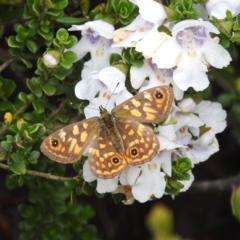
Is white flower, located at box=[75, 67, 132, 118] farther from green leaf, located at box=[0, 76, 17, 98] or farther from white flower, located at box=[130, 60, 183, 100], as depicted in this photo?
green leaf, located at box=[0, 76, 17, 98]

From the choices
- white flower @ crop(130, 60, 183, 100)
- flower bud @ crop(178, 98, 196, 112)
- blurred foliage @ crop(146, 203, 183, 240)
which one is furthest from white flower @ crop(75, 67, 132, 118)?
blurred foliage @ crop(146, 203, 183, 240)

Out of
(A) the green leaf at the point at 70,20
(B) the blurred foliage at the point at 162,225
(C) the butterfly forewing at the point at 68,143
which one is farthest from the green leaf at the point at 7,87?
(B) the blurred foliage at the point at 162,225

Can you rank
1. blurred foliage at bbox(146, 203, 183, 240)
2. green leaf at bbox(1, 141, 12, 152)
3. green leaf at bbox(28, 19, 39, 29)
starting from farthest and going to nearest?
1. green leaf at bbox(28, 19, 39, 29)
2. green leaf at bbox(1, 141, 12, 152)
3. blurred foliage at bbox(146, 203, 183, 240)

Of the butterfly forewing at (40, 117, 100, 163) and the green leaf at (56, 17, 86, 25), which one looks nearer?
the butterfly forewing at (40, 117, 100, 163)

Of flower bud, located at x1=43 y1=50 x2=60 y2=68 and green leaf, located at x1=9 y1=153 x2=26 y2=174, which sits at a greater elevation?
flower bud, located at x1=43 y1=50 x2=60 y2=68

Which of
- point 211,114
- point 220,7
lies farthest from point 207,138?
point 220,7

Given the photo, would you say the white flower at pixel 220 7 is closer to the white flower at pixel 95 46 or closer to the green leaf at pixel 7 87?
the white flower at pixel 95 46
